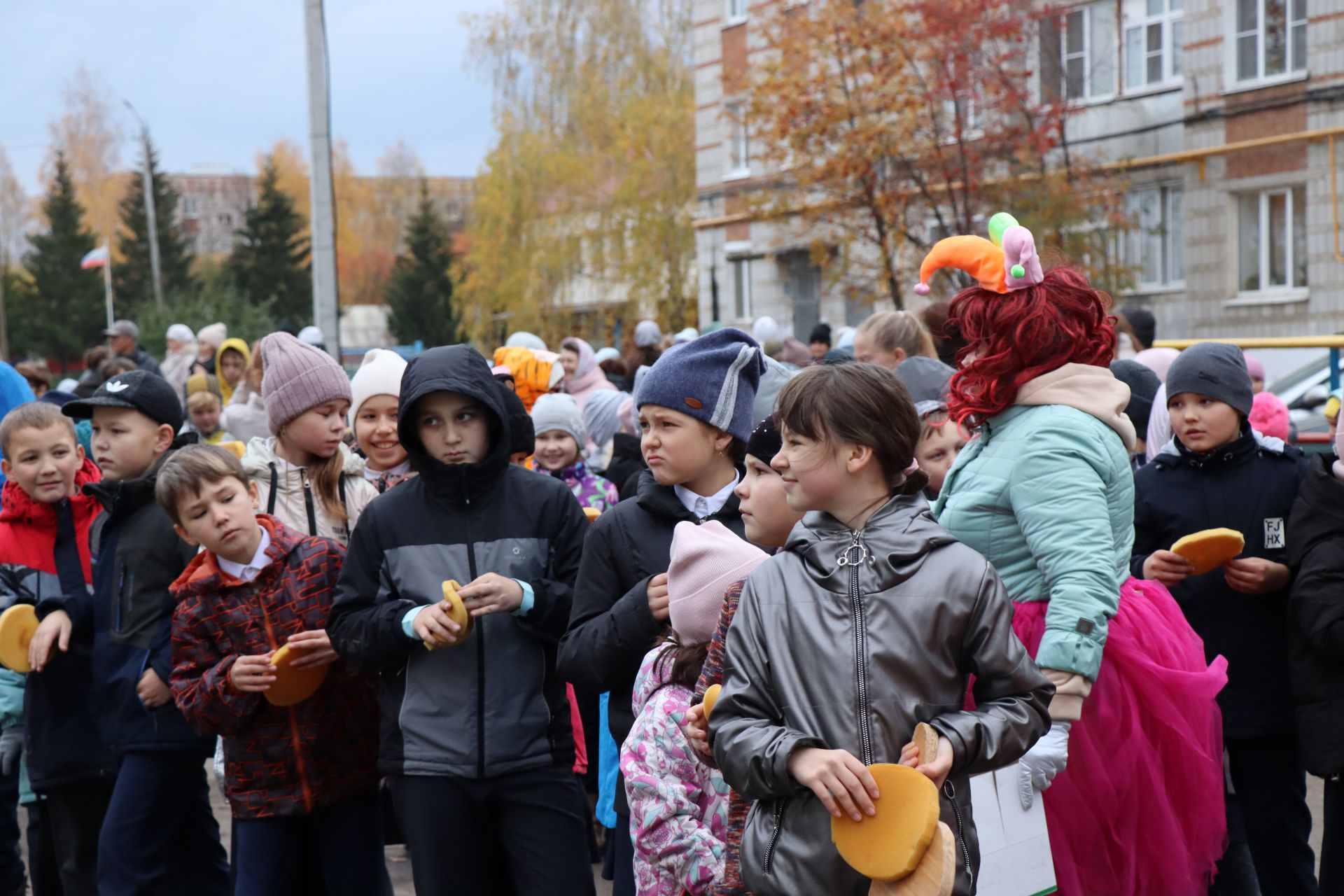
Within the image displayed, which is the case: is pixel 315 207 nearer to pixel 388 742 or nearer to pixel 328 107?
pixel 328 107

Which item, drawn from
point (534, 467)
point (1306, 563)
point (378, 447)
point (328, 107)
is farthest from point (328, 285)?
point (1306, 563)

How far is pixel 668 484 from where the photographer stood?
Result: 3.90 metres

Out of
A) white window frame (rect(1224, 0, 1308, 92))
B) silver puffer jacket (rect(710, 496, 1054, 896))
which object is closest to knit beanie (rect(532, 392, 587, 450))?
silver puffer jacket (rect(710, 496, 1054, 896))

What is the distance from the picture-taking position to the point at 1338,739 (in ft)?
13.3

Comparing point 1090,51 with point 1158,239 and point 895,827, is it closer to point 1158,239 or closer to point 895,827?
point 1158,239

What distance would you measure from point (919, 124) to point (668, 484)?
1600 cm

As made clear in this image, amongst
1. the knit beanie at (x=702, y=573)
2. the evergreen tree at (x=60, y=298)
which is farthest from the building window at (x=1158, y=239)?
the evergreen tree at (x=60, y=298)

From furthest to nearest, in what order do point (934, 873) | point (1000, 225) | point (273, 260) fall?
point (273, 260) → point (1000, 225) → point (934, 873)

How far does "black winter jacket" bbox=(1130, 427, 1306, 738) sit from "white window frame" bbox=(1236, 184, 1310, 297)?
15.5 meters

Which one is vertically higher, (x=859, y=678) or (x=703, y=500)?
(x=703, y=500)

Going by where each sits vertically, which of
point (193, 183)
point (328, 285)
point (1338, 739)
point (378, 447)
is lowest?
point (1338, 739)

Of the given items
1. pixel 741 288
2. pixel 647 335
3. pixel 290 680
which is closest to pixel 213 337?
pixel 647 335

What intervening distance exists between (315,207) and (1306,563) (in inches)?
491

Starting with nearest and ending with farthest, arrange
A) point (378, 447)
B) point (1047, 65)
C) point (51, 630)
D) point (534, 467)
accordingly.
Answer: point (51, 630)
point (378, 447)
point (534, 467)
point (1047, 65)
